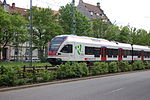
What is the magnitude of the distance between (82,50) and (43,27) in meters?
19.4

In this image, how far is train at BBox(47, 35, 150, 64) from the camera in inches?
1010

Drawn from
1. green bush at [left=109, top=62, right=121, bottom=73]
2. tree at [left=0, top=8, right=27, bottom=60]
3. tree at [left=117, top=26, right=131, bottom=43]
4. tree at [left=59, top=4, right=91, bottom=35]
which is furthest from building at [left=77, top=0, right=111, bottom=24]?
green bush at [left=109, top=62, right=121, bottom=73]

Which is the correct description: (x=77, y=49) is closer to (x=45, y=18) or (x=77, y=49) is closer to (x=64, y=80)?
(x=64, y=80)

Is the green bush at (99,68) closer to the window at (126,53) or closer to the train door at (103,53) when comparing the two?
the train door at (103,53)

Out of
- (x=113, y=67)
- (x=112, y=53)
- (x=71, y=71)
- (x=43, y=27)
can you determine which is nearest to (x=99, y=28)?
(x=43, y=27)

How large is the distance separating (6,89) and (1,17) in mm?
27514

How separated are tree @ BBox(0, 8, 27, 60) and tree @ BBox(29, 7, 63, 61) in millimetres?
2907

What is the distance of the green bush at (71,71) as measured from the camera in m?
17.6

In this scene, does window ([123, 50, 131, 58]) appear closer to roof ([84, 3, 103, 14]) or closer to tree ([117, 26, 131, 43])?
tree ([117, 26, 131, 43])

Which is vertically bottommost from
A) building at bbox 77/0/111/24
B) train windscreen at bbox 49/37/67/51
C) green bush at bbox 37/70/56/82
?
green bush at bbox 37/70/56/82

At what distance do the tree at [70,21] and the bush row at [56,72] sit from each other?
2156 centimetres

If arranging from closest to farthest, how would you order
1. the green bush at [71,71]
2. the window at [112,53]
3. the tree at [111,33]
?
the green bush at [71,71] < the window at [112,53] < the tree at [111,33]

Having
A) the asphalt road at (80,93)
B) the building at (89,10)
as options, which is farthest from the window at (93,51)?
the building at (89,10)

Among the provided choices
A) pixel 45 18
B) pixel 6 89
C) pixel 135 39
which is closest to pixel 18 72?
pixel 6 89
